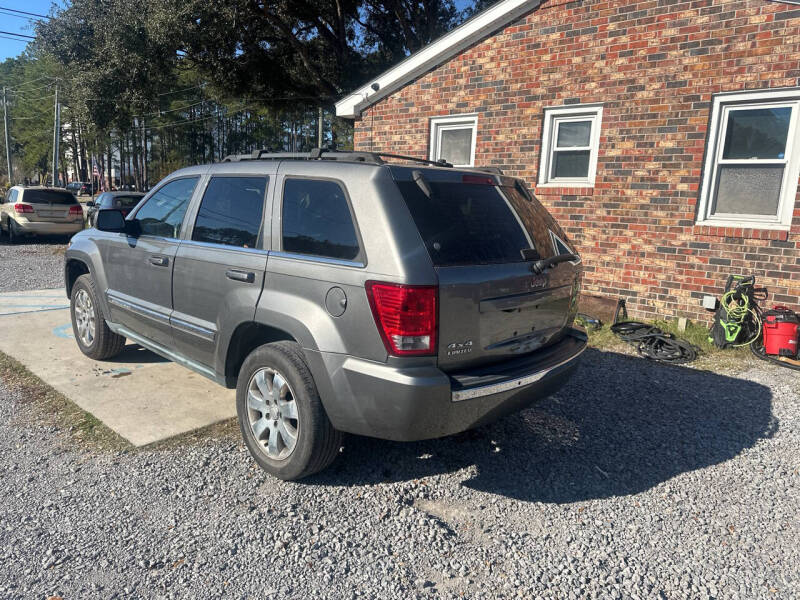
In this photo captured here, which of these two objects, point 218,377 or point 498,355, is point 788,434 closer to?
point 498,355

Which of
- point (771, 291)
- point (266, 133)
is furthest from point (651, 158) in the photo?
point (266, 133)

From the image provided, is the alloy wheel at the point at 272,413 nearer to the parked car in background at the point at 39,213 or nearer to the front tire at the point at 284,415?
the front tire at the point at 284,415

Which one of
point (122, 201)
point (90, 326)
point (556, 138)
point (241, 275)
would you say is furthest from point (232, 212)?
point (122, 201)

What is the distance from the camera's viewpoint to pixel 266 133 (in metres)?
56.1

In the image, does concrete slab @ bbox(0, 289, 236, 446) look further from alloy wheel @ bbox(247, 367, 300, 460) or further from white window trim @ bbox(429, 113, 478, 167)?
white window trim @ bbox(429, 113, 478, 167)

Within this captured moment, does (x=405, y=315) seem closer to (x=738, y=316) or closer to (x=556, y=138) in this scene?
(x=738, y=316)

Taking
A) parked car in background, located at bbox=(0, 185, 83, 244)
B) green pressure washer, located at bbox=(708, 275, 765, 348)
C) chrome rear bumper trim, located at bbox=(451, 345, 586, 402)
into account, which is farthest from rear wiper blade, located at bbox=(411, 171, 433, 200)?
parked car in background, located at bbox=(0, 185, 83, 244)

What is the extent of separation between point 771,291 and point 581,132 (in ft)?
10.3

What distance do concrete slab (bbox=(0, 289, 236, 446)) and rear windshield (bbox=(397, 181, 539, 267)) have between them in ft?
7.40

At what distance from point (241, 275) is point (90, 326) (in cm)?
274

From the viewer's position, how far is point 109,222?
441 cm

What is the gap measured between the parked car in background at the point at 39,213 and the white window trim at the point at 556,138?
13.7m

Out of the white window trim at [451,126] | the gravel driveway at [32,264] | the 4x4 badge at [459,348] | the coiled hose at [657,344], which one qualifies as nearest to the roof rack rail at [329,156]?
the 4x4 badge at [459,348]

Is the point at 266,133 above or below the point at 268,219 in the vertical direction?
above
